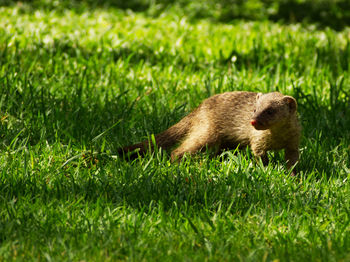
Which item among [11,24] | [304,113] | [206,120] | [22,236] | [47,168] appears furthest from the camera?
[11,24]

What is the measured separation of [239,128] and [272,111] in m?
0.41

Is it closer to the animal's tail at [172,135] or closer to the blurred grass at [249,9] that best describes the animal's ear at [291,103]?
the animal's tail at [172,135]

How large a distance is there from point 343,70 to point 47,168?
407cm

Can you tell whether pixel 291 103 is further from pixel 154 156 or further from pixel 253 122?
pixel 154 156

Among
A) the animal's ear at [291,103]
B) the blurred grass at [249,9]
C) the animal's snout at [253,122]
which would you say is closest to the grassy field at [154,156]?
the animal's snout at [253,122]

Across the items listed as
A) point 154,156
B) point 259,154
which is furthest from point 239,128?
point 154,156

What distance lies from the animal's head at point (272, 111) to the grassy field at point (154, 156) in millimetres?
291

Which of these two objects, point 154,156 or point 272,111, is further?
point 154,156

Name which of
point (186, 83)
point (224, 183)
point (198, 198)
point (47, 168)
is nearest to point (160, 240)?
point (198, 198)

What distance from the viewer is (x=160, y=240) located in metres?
2.95

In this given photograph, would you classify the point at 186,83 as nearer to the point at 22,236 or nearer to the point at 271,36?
the point at 271,36

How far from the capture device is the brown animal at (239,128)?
417 cm

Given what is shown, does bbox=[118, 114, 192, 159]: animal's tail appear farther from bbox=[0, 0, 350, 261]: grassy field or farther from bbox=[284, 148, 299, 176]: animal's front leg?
bbox=[284, 148, 299, 176]: animal's front leg

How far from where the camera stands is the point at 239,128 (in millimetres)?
4449
